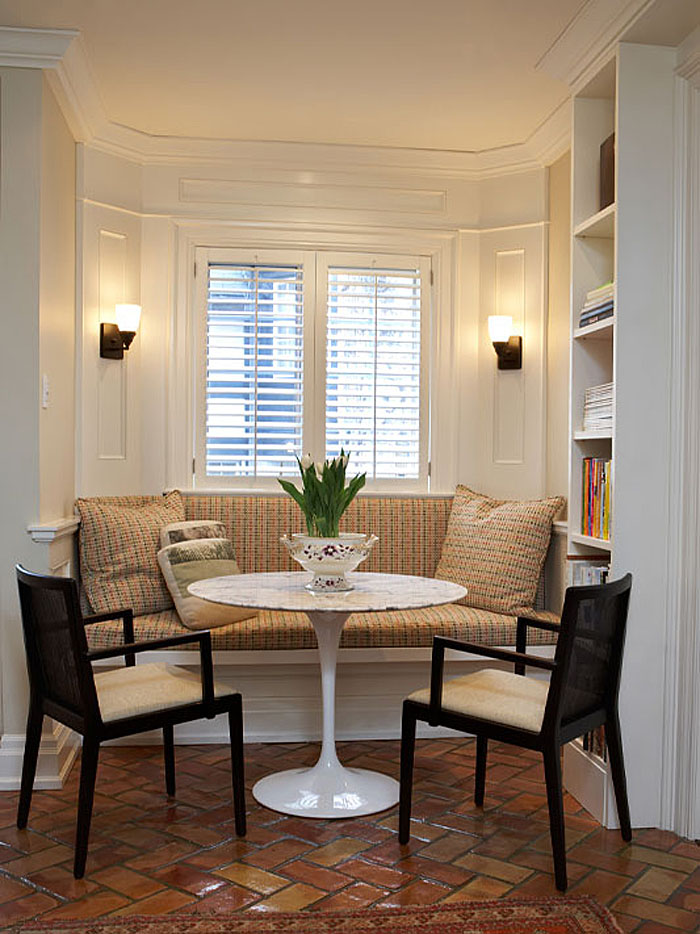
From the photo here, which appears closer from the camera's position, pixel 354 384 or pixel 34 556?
pixel 34 556

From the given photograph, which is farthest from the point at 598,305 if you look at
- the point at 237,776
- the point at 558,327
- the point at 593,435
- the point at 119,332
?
the point at 119,332

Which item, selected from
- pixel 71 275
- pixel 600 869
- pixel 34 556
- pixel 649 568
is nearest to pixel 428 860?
pixel 600 869

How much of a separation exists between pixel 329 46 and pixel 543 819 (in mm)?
2896

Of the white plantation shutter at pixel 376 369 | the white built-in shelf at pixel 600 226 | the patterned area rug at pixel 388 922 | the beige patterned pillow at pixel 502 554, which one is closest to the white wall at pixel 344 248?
the white plantation shutter at pixel 376 369

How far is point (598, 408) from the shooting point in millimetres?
3299

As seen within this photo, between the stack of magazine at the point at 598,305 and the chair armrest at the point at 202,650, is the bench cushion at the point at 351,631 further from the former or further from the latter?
the stack of magazine at the point at 598,305

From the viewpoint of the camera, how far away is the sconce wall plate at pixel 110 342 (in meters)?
4.33

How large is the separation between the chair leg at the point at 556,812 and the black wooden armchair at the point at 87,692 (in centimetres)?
98

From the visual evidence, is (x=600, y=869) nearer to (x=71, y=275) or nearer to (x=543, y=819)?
(x=543, y=819)

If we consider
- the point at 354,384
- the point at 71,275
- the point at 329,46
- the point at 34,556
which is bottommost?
the point at 34,556

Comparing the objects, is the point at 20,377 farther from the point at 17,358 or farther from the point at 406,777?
the point at 406,777

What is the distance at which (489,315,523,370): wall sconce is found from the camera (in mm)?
4559

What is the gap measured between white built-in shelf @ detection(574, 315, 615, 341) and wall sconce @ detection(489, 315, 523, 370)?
1134 millimetres

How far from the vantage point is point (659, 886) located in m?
2.61
